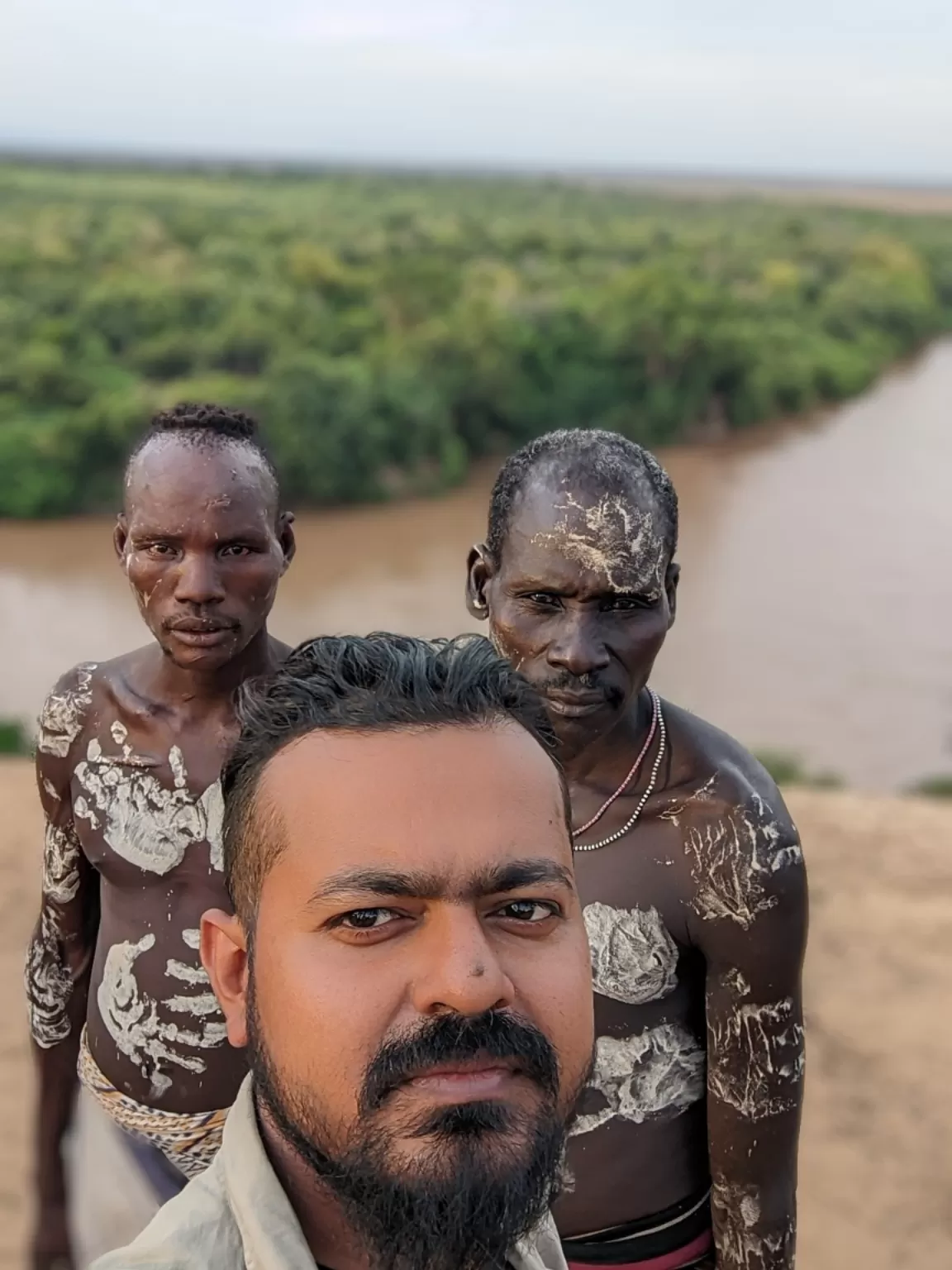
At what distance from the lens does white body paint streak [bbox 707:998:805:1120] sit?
5.52ft

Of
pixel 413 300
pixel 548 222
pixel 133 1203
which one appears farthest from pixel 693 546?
pixel 548 222

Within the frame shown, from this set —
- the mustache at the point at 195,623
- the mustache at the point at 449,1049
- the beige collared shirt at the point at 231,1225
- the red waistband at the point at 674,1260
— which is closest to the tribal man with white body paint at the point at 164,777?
the mustache at the point at 195,623

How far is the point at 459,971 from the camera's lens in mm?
1004

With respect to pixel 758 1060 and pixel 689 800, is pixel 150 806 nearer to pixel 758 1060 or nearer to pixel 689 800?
pixel 689 800

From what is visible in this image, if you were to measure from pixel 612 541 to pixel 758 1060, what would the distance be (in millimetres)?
741

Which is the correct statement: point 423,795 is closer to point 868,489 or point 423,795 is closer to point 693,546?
point 693,546

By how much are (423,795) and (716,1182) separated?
1.03 metres

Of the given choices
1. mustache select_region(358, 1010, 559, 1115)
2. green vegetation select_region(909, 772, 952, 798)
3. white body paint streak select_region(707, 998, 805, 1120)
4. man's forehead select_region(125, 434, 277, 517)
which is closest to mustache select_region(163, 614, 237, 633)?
man's forehead select_region(125, 434, 277, 517)

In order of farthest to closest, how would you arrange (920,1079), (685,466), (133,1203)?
1. (685,466)
2. (920,1079)
3. (133,1203)

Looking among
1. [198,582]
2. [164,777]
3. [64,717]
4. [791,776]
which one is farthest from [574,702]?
[791,776]

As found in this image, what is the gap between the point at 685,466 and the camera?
2117cm

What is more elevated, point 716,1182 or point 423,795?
point 423,795

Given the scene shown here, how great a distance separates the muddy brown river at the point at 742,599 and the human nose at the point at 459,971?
9486 millimetres

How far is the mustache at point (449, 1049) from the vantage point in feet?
3.26
